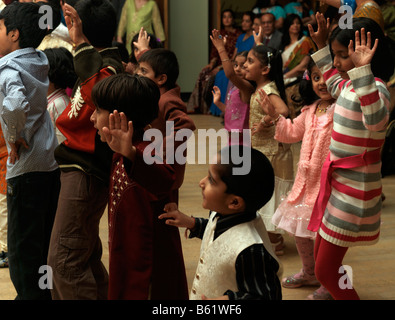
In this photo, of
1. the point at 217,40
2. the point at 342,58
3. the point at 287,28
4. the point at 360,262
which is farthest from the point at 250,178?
the point at 287,28

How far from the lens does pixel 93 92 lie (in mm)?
1831

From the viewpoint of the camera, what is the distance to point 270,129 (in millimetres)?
3238

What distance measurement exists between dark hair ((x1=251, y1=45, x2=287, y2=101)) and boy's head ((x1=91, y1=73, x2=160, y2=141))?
5.08 ft

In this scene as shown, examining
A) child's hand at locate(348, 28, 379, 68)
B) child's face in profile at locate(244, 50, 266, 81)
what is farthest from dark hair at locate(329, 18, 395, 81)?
child's face in profile at locate(244, 50, 266, 81)

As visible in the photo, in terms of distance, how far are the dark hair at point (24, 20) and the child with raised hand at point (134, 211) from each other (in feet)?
2.26

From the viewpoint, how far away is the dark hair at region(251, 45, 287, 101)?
10.8 feet

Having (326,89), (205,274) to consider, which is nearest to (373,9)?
(326,89)

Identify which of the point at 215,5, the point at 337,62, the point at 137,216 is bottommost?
the point at 215,5

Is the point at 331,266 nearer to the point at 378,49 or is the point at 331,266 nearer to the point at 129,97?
the point at 378,49

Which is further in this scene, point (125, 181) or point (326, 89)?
point (326, 89)

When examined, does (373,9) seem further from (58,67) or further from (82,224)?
(82,224)

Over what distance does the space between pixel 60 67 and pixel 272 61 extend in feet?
3.79

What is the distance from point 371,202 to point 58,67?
1.48 metres

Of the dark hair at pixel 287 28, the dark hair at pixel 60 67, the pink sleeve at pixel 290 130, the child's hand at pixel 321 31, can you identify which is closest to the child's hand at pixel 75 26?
the dark hair at pixel 60 67
